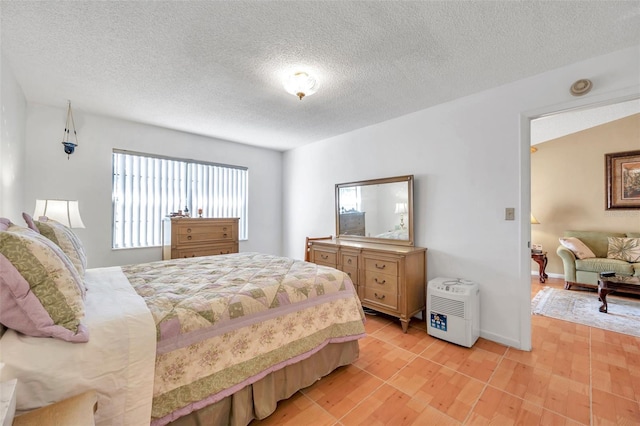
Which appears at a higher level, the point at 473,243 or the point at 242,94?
the point at 242,94

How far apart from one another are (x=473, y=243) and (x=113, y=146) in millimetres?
4542

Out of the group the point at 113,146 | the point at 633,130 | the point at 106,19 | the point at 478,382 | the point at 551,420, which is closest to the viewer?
the point at 551,420

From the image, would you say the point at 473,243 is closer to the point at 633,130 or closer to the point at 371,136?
the point at 371,136

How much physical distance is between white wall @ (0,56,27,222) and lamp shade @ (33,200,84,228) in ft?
0.60

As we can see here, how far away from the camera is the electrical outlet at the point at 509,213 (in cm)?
243

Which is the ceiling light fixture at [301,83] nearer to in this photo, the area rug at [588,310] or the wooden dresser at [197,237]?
the wooden dresser at [197,237]

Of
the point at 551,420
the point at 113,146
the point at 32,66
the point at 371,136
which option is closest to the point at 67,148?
the point at 113,146

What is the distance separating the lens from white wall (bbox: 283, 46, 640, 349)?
87.8 inches

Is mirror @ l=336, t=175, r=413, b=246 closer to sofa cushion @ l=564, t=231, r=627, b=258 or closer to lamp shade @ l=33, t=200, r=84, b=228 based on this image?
lamp shade @ l=33, t=200, r=84, b=228

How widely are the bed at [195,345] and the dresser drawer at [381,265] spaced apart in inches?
33.2

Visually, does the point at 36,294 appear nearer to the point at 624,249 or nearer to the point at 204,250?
the point at 204,250

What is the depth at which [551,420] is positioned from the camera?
154 cm

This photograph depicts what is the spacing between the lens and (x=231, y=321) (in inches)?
56.6

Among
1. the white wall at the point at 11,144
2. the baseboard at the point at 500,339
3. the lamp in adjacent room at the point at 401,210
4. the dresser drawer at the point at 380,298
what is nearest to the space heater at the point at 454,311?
the baseboard at the point at 500,339
